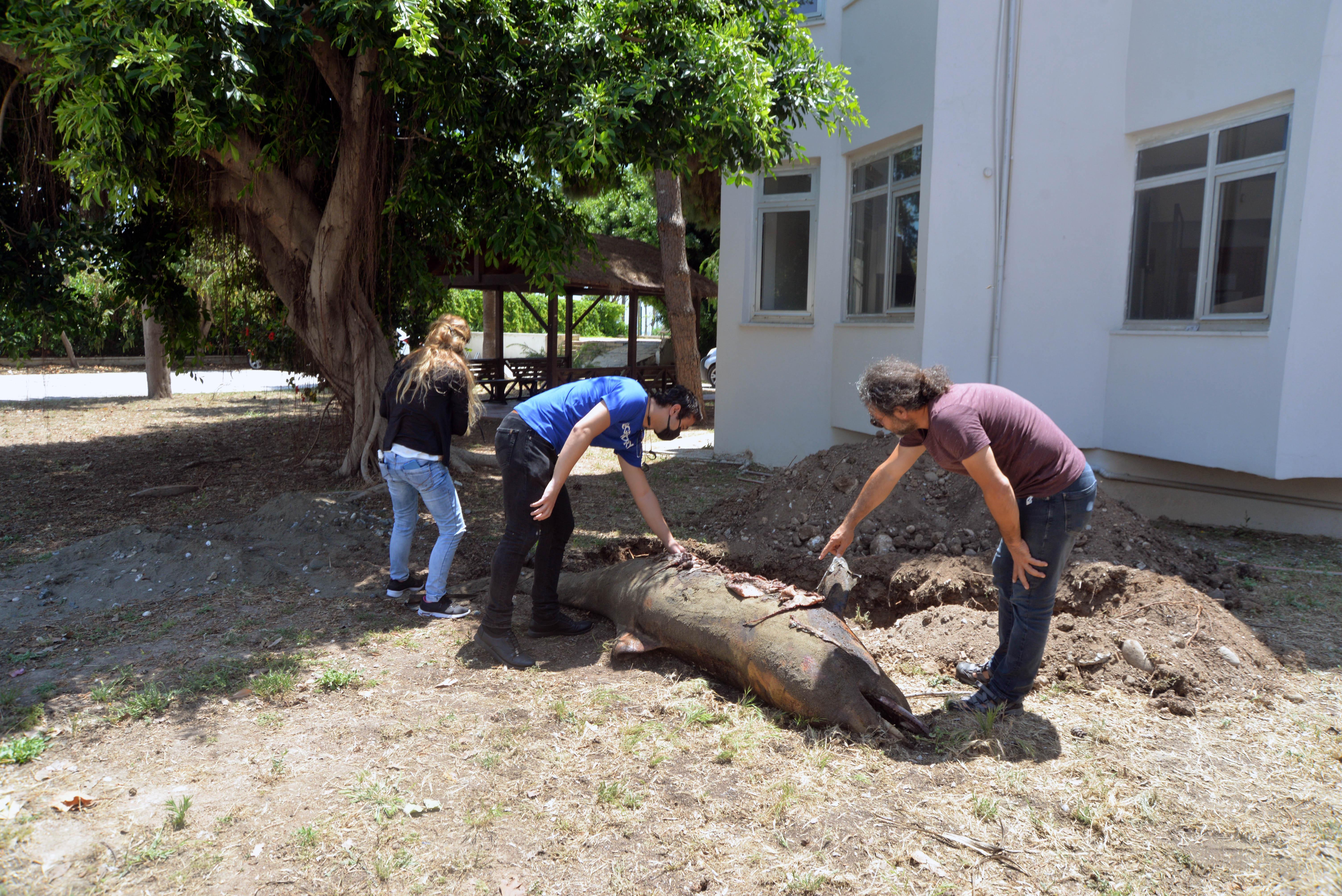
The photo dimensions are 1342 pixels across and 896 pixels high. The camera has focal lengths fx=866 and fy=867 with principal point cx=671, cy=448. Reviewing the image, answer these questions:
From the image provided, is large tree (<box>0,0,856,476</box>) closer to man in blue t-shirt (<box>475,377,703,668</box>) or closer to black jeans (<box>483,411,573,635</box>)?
man in blue t-shirt (<box>475,377,703,668</box>)

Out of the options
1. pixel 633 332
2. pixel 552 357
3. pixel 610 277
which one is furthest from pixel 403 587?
pixel 633 332

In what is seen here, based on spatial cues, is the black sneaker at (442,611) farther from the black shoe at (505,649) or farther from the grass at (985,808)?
the grass at (985,808)

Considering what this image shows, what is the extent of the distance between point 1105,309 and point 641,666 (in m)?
5.43

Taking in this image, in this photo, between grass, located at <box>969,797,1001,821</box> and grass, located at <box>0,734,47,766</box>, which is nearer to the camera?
grass, located at <box>969,797,1001,821</box>

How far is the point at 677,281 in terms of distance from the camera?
1238 centimetres

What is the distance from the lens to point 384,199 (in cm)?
736

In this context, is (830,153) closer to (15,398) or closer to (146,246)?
(146,246)

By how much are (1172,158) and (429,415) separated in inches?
245

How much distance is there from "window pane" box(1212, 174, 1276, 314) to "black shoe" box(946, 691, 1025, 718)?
14.5 feet

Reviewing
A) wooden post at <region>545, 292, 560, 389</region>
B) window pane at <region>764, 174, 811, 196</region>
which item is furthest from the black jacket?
wooden post at <region>545, 292, 560, 389</region>

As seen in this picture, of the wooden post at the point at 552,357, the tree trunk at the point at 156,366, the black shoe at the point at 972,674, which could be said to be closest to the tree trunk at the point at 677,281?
the wooden post at the point at 552,357

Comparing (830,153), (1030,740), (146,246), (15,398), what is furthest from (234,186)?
(15,398)

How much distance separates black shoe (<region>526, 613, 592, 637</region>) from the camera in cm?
462

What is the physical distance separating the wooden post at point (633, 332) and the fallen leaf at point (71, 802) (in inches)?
544
